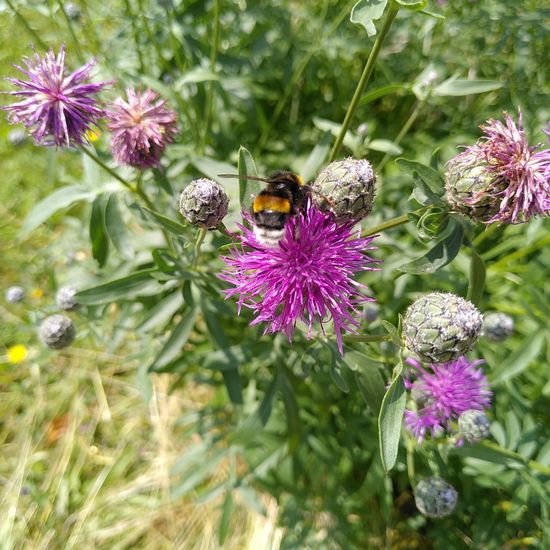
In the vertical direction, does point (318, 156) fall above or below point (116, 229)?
above

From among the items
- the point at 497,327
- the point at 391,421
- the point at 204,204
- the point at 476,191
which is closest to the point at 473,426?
the point at 497,327

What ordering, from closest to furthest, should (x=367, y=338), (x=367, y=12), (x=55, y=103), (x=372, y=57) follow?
(x=367, y=12)
(x=372, y=57)
(x=367, y=338)
(x=55, y=103)

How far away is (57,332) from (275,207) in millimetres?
2008

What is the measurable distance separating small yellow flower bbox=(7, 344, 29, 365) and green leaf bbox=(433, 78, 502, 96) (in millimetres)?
4464

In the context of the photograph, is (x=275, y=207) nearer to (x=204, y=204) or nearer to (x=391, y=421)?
(x=204, y=204)

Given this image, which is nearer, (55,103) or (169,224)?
(169,224)

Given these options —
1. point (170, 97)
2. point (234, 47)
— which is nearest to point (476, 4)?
point (234, 47)

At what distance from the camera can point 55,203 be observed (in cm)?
296

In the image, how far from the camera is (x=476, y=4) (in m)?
3.94

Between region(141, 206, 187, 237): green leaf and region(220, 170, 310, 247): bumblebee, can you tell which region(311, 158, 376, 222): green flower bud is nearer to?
region(220, 170, 310, 247): bumblebee

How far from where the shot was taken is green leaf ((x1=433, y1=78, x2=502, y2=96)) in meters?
2.73

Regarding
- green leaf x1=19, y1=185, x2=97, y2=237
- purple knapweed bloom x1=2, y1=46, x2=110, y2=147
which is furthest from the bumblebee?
green leaf x1=19, y1=185, x2=97, y2=237

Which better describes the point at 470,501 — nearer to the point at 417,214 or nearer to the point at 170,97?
the point at 417,214

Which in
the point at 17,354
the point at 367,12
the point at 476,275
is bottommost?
the point at 17,354
